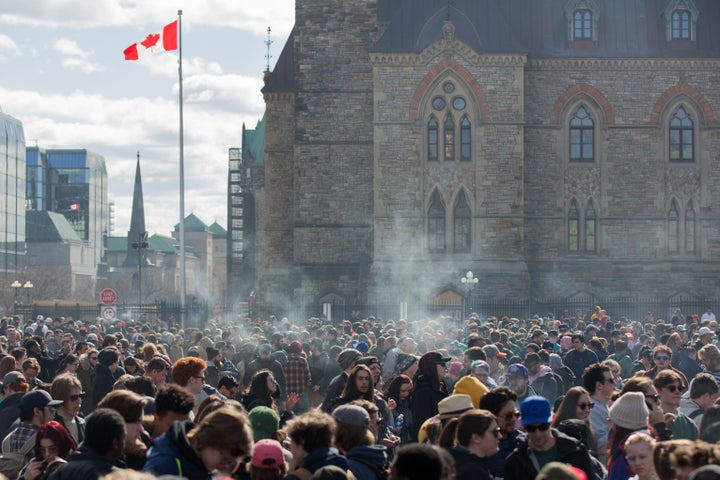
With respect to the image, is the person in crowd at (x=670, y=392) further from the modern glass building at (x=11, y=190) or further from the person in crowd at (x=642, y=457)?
the modern glass building at (x=11, y=190)

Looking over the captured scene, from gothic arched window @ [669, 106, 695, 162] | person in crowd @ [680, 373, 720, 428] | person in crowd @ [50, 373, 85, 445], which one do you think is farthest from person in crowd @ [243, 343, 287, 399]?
gothic arched window @ [669, 106, 695, 162]

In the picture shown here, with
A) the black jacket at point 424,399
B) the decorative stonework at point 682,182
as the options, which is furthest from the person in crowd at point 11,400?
the decorative stonework at point 682,182

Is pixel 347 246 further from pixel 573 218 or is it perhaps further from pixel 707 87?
pixel 707 87

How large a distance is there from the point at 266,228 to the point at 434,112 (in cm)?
883

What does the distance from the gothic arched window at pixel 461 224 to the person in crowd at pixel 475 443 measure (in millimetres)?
35195

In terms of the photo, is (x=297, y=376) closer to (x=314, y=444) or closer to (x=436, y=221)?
(x=314, y=444)

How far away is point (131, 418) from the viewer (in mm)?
8047

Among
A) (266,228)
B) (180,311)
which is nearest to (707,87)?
(266,228)

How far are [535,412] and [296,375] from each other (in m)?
7.82

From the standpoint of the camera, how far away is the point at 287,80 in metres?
48.1

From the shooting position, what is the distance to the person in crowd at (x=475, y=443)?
24.8 ft

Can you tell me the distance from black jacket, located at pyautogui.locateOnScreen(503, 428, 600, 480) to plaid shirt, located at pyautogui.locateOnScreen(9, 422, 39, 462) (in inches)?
148

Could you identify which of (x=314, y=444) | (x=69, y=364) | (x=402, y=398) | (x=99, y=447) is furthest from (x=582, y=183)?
(x=99, y=447)

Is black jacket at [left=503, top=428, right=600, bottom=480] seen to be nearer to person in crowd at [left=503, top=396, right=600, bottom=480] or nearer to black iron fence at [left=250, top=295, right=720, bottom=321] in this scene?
person in crowd at [left=503, top=396, right=600, bottom=480]
